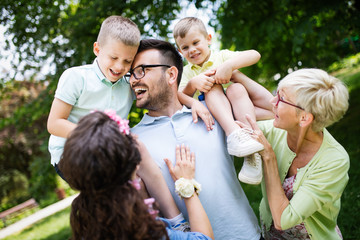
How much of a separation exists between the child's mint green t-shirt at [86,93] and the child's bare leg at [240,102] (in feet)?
2.91

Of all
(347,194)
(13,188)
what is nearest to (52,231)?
(347,194)

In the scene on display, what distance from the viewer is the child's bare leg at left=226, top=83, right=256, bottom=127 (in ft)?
7.95

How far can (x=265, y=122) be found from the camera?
8.50ft

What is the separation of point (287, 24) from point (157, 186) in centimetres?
438

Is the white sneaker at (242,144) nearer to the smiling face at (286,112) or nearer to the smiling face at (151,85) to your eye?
the smiling face at (286,112)

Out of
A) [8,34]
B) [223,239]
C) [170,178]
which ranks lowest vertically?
[223,239]

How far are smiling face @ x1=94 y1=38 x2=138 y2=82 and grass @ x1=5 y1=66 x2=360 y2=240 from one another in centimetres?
186

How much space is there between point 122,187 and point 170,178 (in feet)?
2.29

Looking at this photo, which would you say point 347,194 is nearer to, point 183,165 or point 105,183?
point 183,165

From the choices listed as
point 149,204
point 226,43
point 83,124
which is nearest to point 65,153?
point 83,124

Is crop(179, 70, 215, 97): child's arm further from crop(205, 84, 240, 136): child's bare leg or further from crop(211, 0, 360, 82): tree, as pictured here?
crop(211, 0, 360, 82): tree

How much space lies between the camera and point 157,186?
2.06m

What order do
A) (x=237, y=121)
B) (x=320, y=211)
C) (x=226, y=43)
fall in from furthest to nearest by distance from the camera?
(x=226, y=43)
(x=237, y=121)
(x=320, y=211)

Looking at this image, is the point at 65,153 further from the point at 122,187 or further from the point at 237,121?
the point at 237,121
